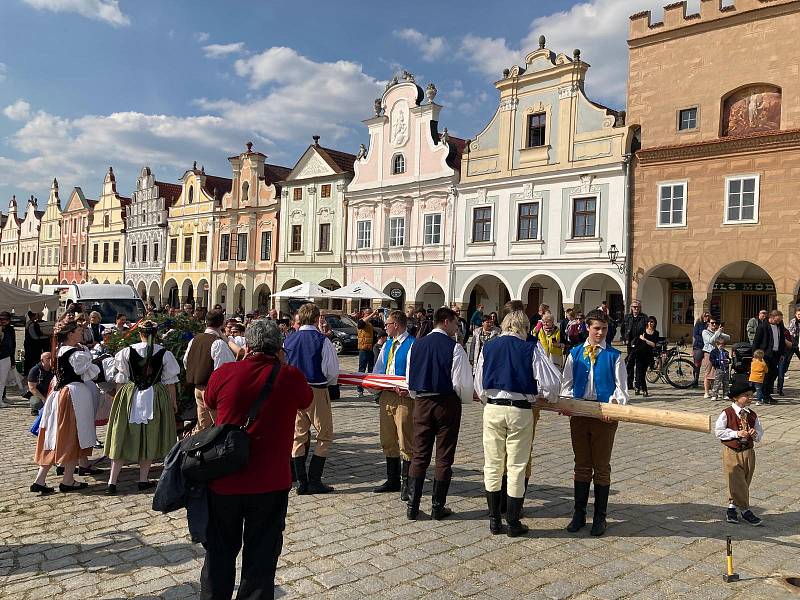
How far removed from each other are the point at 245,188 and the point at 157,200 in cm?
1113

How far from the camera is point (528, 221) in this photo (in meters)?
27.3

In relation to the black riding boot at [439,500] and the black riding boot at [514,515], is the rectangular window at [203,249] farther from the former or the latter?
the black riding boot at [514,515]

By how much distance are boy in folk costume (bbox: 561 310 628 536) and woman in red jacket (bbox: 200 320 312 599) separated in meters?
2.87

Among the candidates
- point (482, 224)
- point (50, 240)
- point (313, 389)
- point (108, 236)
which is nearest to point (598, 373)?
point (313, 389)

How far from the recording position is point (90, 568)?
4746 mm

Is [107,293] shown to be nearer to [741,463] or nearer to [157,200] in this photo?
[741,463]

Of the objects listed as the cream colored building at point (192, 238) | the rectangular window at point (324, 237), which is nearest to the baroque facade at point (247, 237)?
the cream colored building at point (192, 238)

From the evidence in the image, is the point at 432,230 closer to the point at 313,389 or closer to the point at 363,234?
the point at 363,234

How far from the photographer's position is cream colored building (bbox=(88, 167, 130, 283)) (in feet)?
174

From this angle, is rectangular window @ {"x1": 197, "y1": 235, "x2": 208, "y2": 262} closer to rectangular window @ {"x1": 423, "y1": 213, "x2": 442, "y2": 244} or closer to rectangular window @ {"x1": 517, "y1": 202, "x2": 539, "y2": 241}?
rectangular window @ {"x1": 423, "y1": 213, "x2": 442, "y2": 244}

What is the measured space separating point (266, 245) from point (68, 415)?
33.9m

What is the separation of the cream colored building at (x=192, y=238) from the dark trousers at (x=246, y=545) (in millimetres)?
40997

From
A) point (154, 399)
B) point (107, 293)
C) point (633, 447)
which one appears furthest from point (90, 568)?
point (107, 293)

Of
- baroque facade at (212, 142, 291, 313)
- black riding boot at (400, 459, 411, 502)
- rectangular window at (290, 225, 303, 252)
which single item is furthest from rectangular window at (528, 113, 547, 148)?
black riding boot at (400, 459, 411, 502)
